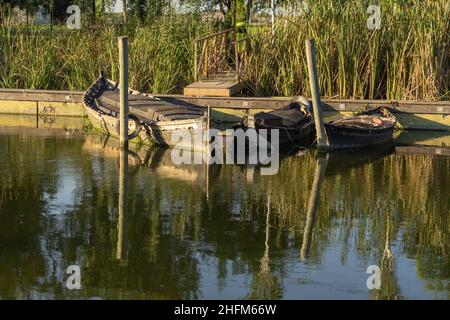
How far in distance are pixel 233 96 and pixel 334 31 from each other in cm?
304

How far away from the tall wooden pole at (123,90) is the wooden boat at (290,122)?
2439 mm

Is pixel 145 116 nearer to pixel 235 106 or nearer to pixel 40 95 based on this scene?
pixel 235 106

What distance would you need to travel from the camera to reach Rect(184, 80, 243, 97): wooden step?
23.0 metres

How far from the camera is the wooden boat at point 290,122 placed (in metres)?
18.9

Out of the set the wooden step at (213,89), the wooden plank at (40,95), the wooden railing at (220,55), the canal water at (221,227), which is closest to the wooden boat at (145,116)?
the canal water at (221,227)

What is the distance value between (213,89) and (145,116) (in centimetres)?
362

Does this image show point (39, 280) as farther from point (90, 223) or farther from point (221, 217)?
point (221, 217)

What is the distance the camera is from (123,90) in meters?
18.3

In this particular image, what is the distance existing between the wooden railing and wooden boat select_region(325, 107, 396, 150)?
14.6 ft
